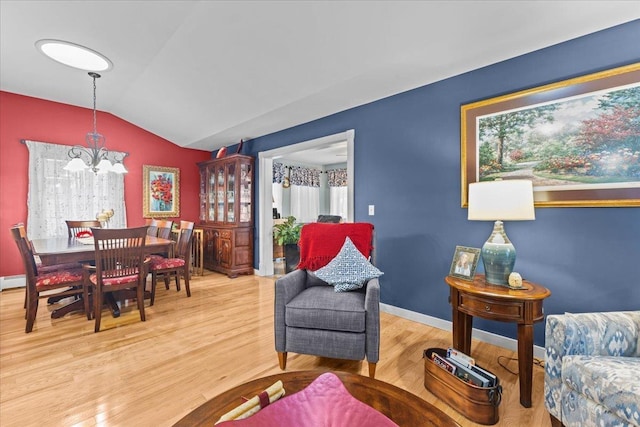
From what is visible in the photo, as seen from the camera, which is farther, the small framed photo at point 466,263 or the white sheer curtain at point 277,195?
the white sheer curtain at point 277,195

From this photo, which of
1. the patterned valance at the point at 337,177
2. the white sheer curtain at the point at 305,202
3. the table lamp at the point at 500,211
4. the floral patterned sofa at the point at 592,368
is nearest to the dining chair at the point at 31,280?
the table lamp at the point at 500,211

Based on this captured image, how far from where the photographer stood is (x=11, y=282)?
3.90m

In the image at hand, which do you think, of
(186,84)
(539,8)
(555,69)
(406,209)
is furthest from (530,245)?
(186,84)

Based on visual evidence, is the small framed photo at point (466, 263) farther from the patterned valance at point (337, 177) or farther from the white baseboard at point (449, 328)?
the patterned valance at point (337, 177)

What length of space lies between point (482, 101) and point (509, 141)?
42 cm

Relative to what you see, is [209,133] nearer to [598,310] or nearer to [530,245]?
[530,245]

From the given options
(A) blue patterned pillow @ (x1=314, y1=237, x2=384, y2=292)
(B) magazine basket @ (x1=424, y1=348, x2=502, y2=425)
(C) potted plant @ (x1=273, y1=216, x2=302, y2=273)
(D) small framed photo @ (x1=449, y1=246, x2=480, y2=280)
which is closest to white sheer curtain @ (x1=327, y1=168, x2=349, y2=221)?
(C) potted plant @ (x1=273, y1=216, x2=302, y2=273)

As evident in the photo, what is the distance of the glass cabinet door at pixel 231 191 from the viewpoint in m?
4.75

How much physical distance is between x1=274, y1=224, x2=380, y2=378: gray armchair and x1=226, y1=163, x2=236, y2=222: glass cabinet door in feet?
10.1

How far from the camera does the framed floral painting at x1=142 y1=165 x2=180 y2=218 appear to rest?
5090mm

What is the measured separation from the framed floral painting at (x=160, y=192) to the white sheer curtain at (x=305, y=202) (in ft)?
8.83

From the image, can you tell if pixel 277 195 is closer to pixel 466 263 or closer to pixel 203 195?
pixel 203 195

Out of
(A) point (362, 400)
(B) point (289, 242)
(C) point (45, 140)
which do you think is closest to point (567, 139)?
(A) point (362, 400)

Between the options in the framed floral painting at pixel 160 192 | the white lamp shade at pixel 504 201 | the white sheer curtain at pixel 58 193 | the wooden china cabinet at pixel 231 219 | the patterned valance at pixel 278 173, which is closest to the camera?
the white lamp shade at pixel 504 201
